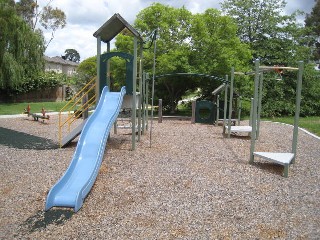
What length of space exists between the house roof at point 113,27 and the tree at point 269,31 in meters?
13.7

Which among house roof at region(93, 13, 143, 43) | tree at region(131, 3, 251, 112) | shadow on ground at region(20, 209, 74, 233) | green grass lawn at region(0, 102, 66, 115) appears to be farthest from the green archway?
green grass lawn at region(0, 102, 66, 115)

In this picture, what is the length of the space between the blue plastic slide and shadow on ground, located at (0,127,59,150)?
2.13 m

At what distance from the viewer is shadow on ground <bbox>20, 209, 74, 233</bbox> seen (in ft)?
14.2

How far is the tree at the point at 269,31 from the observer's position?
21.6m

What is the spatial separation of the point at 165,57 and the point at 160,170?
1151cm

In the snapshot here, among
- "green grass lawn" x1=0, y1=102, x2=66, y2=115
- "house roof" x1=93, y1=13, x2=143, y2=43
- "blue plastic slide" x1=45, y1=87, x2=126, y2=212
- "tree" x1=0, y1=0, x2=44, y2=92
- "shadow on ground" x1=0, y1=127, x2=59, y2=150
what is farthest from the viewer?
"tree" x1=0, y1=0, x2=44, y2=92

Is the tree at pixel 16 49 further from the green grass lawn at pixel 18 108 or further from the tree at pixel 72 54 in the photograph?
the tree at pixel 72 54

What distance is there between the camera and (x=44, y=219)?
4.57 m

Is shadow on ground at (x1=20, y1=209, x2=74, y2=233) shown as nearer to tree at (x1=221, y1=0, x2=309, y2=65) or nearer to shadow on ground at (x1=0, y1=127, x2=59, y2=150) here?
shadow on ground at (x1=0, y1=127, x2=59, y2=150)

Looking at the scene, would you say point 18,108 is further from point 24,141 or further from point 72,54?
point 72,54

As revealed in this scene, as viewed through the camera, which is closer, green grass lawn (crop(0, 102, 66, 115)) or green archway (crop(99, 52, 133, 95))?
green archway (crop(99, 52, 133, 95))

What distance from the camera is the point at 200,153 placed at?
8.77m

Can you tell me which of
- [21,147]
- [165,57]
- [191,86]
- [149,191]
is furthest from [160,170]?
[191,86]

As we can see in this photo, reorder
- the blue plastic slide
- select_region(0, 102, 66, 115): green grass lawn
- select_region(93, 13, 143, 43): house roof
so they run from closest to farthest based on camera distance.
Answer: the blue plastic slide < select_region(93, 13, 143, 43): house roof < select_region(0, 102, 66, 115): green grass lawn
